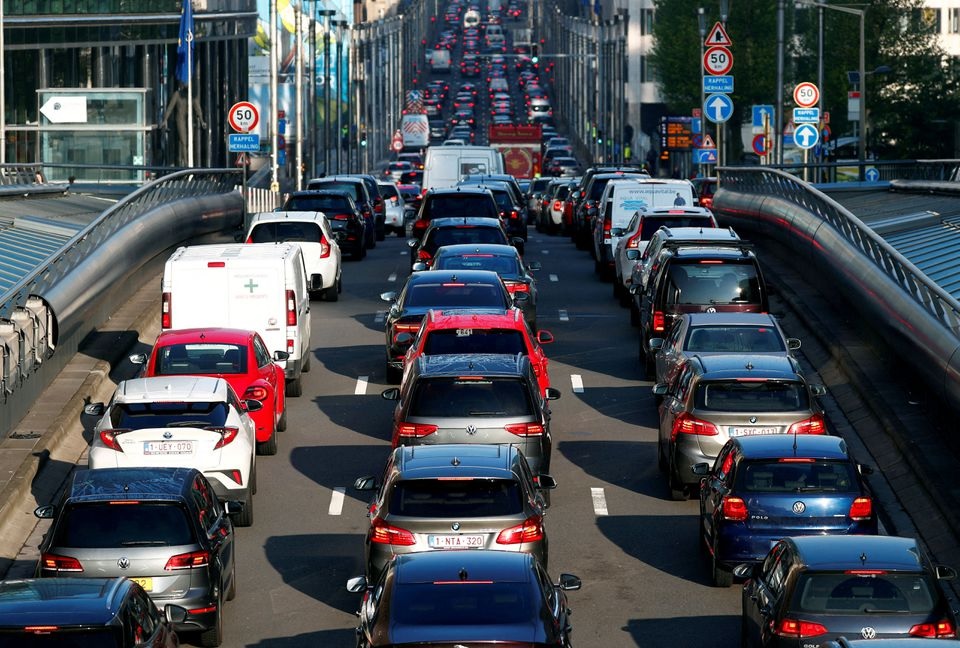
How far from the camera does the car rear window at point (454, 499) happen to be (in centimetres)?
1534

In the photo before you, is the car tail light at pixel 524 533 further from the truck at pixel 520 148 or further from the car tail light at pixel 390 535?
the truck at pixel 520 148

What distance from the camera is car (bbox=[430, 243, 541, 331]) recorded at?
30.3 metres

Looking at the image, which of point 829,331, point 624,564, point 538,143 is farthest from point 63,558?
point 538,143

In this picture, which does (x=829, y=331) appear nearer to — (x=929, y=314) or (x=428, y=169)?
(x=929, y=314)

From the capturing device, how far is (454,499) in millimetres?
15391

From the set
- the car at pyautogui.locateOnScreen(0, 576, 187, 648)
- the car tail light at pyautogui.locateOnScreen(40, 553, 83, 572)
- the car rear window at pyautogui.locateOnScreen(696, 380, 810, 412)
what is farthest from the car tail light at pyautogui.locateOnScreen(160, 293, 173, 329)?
the car at pyautogui.locateOnScreen(0, 576, 187, 648)

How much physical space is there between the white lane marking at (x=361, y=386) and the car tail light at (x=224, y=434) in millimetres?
7675

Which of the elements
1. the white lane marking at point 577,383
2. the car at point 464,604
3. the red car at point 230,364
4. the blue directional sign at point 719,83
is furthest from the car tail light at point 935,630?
the blue directional sign at point 719,83

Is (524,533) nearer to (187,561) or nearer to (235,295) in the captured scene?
(187,561)

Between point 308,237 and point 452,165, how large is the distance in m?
27.6

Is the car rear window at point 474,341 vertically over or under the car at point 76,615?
over

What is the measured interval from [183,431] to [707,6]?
8673 centimetres

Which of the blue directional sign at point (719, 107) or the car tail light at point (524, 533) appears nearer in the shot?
the car tail light at point (524, 533)

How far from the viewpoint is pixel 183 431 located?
1895 centimetres
